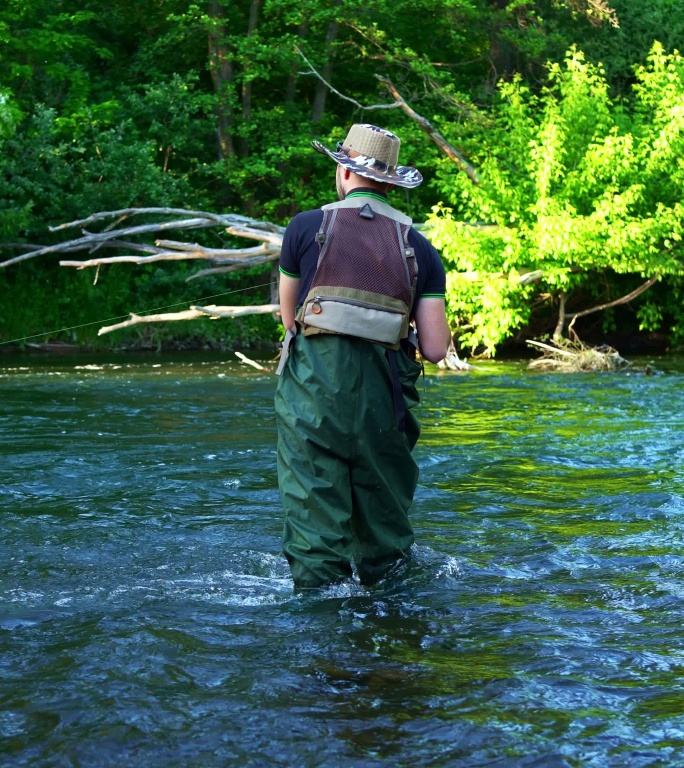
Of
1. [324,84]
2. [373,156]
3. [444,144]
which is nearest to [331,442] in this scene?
[373,156]

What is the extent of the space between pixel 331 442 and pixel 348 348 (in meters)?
0.38

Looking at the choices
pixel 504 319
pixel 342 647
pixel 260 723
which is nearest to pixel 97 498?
pixel 342 647

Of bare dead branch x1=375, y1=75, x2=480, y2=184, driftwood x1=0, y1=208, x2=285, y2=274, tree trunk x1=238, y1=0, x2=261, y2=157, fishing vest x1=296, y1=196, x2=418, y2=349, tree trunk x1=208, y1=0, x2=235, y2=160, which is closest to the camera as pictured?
fishing vest x1=296, y1=196, x2=418, y2=349

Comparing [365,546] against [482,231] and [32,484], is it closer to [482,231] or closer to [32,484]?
[32,484]

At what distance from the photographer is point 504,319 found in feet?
62.5

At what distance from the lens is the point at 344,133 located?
1019 inches

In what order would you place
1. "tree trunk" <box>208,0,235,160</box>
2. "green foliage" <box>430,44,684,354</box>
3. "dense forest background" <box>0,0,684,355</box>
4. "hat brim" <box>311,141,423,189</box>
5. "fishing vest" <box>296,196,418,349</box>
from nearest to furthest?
"fishing vest" <box>296,196,418,349</box>
"hat brim" <box>311,141,423,189</box>
"green foliage" <box>430,44,684,354</box>
"dense forest background" <box>0,0,684,355</box>
"tree trunk" <box>208,0,235,160</box>

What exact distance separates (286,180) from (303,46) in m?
3.00

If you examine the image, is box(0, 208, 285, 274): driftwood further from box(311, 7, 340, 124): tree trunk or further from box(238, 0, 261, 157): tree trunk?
box(311, 7, 340, 124): tree trunk

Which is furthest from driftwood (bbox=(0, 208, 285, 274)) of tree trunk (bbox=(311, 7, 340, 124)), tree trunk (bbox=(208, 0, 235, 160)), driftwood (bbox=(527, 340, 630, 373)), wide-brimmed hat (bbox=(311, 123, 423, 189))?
wide-brimmed hat (bbox=(311, 123, 423, 189))

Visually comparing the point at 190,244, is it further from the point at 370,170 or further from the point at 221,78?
the point at 370,170

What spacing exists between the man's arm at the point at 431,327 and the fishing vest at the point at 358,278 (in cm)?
16

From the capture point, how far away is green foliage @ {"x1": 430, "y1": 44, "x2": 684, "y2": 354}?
18750 mm

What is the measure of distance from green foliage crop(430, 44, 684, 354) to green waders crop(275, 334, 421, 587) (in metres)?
13.9
